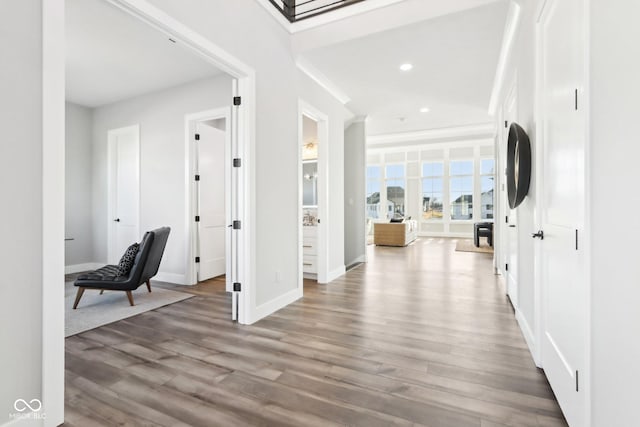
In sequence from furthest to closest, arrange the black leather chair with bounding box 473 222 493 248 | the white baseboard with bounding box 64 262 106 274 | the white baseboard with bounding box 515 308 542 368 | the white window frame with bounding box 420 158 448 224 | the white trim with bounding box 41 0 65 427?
the white window frame with bounding box 420 158 448 224
the black leather chair with bounding box 473 222 493 248
the white baseboard with bounding box 64 262 106 274
the white baseboard with bounding box 515 308 542 368
the white trim with bounding box 41 0 65 427

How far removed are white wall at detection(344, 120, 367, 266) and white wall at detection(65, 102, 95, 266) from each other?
16.0 feet

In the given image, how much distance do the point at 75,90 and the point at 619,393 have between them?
653cm

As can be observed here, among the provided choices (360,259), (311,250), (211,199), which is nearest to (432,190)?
(360,259)

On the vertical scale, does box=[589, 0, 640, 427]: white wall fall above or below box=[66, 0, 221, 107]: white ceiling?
below

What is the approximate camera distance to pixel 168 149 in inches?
185

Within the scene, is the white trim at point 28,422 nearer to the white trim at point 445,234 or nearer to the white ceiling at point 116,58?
the white ceiling at point 116,58

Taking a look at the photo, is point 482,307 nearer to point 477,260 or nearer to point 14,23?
point 477,260

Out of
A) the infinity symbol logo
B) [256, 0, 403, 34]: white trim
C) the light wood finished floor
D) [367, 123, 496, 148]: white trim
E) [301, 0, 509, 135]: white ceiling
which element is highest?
[367, 123, 496, 148]: white trim

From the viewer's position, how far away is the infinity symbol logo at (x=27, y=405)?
1.41 metres

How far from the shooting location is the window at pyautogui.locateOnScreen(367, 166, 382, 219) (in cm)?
1198

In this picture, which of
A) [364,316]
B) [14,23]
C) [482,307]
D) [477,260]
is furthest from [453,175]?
[14,23]

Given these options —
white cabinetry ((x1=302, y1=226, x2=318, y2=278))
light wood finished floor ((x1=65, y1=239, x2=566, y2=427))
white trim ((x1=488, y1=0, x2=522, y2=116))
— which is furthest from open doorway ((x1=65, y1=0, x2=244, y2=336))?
white trim ((x1=488, y1=0, x2=522, y2=116))

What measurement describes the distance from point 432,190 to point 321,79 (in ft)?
26.1

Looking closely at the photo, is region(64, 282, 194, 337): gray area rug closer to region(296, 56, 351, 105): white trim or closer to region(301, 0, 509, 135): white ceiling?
region(296, 56, 351, 105): white trim
